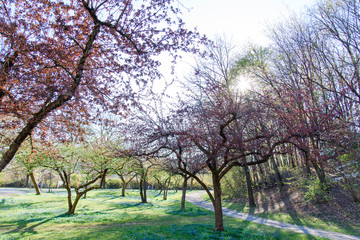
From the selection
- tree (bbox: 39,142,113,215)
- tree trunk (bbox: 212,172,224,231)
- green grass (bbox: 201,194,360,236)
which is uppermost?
tree (bbox: 39,142,113,215)

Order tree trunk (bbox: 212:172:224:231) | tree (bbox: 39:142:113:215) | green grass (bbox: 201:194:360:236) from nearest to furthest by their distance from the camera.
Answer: tree trunk (bbox: 212:172:224:231), green grass (bbox: 201:194:360:236), tree (bbox: 39:142:113:215)

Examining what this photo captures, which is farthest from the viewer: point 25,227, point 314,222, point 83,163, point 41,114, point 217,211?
point 83,163

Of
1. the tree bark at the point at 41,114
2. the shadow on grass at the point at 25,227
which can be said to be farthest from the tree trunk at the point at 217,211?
the shadow on grass at the point at 25,227

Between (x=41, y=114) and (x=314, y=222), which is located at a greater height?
(x=41, y=114)

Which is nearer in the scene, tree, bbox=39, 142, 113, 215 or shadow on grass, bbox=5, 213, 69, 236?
shadow on grass, bbox=5, 213, 69, 236

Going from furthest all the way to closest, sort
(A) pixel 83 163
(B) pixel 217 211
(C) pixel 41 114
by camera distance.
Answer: (A) pixel 83 163 < (B) pixel 217 211 < (C) pixel 41 114

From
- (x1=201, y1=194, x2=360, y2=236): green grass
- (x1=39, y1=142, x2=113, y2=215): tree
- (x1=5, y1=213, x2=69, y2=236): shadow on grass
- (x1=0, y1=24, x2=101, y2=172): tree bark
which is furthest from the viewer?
(x1=39, y1=142, x2=113, y2=215): tree

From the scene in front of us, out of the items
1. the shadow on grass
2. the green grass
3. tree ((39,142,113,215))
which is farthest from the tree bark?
the green grass

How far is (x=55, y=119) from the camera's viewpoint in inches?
279

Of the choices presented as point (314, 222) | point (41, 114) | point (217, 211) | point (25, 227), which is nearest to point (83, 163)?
point (25, 227)

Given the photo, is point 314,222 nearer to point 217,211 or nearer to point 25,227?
point 217,211

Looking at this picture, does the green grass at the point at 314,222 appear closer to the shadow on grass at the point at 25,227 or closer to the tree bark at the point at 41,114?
the tree bark at the point at 41,114

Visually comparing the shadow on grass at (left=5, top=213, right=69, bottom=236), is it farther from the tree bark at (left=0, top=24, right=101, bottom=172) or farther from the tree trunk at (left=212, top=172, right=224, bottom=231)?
the tree trunk at (left=212, top=172, right=224, bottom=231)

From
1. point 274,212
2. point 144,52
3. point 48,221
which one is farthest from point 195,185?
point 144,52
